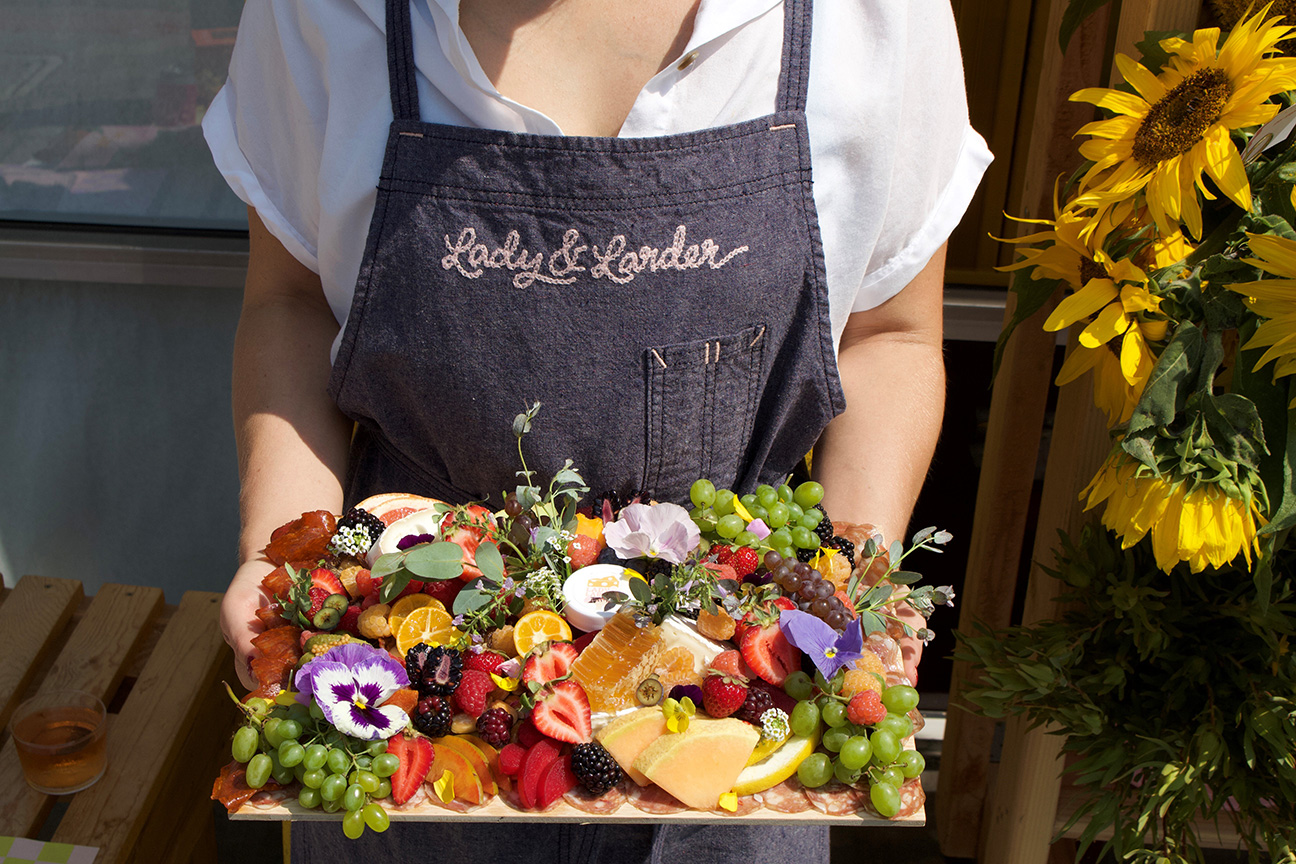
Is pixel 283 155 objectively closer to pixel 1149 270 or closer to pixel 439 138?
pixel 439 138

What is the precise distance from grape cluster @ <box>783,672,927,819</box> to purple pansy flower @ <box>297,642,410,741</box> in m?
0.40

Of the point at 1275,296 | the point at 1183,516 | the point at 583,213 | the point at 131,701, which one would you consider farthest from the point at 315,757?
the point at 131,701

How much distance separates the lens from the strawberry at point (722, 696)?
1.02m

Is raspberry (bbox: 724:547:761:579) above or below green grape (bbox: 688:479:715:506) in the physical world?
below

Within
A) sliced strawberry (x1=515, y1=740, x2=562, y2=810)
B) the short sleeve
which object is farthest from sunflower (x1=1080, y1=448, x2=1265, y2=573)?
the short sleeve

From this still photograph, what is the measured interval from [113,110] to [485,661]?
6.97 ft

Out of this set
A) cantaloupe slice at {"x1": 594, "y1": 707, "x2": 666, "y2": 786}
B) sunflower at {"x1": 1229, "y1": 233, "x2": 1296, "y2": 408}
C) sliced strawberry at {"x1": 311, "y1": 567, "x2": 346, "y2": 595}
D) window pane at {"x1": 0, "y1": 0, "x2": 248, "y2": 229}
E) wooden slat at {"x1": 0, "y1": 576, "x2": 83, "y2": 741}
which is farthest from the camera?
window pane at {"x1": 0, "y1": 0, "x2": 248, "y2": 229}

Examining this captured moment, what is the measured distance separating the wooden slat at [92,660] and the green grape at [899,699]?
1.81 m

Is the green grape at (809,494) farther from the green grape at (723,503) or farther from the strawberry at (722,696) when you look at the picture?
the strawberry at (722,696)

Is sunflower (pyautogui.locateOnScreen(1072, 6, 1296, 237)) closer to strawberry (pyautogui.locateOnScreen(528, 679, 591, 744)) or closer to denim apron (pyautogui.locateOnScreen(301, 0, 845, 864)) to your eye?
denim apron (pyautogui.locateOnScreen(301, 0, 845, 864))

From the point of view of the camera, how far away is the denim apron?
1141 mm

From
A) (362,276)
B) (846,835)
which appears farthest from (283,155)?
(846,835)

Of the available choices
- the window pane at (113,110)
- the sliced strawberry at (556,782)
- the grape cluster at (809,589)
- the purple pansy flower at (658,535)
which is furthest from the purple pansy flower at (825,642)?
the window pane at (113,110)

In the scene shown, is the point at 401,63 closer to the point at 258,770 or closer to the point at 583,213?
the point at 583,213
